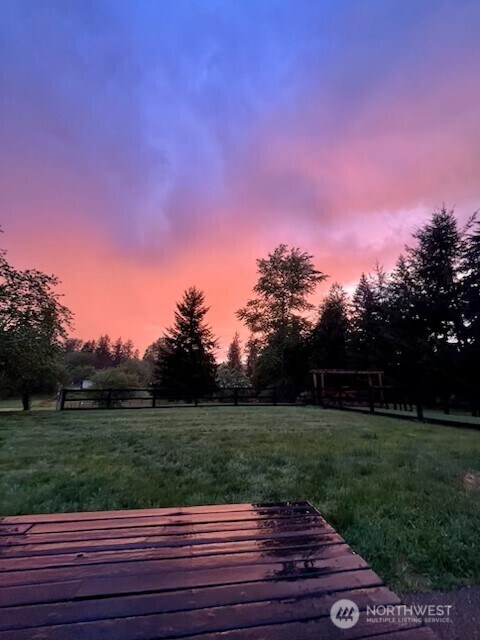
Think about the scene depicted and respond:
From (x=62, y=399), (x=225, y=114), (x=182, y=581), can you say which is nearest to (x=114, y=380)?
(x=62, y=399)

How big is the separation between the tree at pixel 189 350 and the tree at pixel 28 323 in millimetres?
14593

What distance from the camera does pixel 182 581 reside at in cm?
157

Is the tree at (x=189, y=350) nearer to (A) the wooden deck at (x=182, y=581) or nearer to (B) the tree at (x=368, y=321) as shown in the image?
(B) the tree at (x=368, y=321)

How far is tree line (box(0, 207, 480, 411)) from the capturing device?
16.2 metres

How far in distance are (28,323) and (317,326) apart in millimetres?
22643

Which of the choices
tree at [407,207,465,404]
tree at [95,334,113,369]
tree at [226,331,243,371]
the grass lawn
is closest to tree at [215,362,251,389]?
tree at [226,331,243,371]

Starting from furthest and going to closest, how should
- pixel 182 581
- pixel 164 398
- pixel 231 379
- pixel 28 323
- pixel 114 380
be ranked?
pixel 231 379 < pixel 114 380 < pixel 164 398 < pixel 28 323 < pixel 182 581

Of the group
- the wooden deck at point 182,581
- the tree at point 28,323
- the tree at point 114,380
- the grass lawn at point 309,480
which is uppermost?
the tree at point 28,323

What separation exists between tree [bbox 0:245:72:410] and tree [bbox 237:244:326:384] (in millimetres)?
18192

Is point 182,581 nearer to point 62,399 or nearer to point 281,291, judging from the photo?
point 62,399

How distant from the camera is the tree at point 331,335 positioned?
29.9 metres

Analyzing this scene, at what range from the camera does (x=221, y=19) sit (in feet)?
32.1

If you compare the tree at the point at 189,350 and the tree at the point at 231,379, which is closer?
the tree at the point at 189,350

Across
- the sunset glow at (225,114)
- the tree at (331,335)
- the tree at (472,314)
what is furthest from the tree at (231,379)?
the sunset glow at (225,114)
